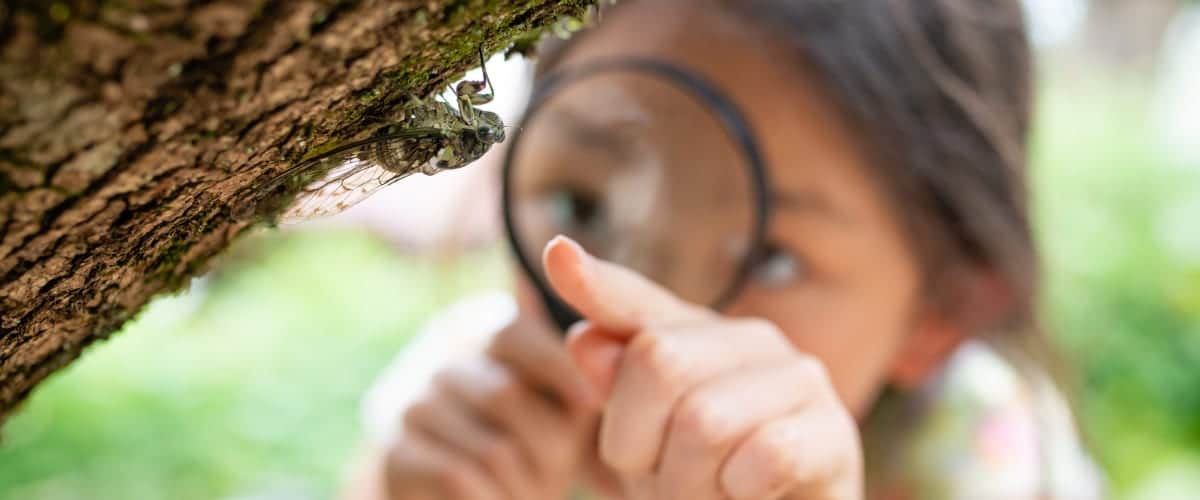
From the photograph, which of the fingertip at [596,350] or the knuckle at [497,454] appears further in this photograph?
the knuckle at [497,454]

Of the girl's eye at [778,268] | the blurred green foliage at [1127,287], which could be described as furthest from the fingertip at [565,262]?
the blurred green foliage at [1127,287]

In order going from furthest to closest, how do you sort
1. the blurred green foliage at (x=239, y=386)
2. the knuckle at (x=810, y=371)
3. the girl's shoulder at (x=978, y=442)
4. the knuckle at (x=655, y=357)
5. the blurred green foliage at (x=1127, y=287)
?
1. the blurred green foliage at (x=1127, y=287)
2. the blurred green foliage at (x=239, y=386)
3. the girl's shoulder at (x=978, y=442)
4. the knuckle at (x=810, y=371)
5. the knuckle at (x=655, y=357)

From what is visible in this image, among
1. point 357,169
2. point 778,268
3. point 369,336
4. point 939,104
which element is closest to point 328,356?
point 369,336

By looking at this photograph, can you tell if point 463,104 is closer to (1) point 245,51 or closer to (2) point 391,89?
(2) point 391,89

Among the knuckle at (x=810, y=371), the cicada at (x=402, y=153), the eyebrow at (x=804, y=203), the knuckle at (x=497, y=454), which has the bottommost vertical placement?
the knuckle at (x=810, y=371)

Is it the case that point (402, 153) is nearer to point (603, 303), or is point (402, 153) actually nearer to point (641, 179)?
point (603, 303)

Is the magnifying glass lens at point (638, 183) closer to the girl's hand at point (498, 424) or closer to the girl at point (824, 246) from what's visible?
the girl at point (824, 246)

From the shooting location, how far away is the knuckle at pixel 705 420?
35.9 inches

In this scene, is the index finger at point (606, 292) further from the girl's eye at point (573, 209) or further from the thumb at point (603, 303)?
the girl's eye at point (573, 209)

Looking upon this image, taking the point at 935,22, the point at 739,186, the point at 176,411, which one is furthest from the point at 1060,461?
the point at 176,411

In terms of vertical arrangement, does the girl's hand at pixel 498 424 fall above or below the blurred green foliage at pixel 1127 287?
above

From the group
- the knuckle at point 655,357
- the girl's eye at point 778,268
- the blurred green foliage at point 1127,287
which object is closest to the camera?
the knuckle at point 655,357

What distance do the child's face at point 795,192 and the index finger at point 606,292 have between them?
2.02 ft

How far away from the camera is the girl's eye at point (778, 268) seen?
155 centimetres
